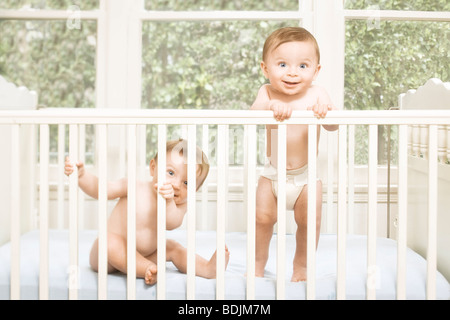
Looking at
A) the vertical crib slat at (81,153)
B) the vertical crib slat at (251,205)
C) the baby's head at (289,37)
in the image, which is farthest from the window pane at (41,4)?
the vertical crib slat at (251,205)

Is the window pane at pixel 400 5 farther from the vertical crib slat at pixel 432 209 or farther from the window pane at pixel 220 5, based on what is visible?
the vertical crib slat at pixel 432 209

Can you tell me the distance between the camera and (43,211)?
1.26 meters

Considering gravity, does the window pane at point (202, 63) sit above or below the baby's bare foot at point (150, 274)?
above

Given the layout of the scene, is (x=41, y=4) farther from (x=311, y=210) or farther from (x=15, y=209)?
(x=311, y=210)

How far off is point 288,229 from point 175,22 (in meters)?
0.86

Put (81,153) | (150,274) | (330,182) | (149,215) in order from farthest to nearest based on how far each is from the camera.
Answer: (81,153) < (330,182) < (149,215) < (150,274)

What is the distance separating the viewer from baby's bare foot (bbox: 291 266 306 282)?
1440 mm

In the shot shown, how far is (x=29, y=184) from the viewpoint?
1921 millimetres

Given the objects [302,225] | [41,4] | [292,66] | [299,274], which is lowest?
[299,274]

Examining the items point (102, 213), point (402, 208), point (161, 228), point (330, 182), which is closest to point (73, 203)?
point (102, 213)

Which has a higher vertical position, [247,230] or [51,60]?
[51,60]

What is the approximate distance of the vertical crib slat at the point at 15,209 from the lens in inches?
49.0

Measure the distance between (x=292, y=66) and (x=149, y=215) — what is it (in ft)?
1.70

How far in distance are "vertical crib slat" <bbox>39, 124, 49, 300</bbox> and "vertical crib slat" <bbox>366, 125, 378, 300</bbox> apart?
697mm
